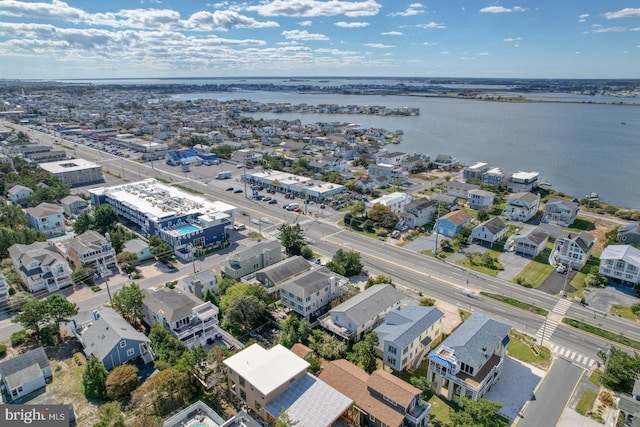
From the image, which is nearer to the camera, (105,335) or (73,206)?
(105,335)

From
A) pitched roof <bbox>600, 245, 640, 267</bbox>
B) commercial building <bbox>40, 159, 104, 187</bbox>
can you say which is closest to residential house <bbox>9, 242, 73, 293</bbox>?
commercial building <bbox>40, 159, 104, 187</bbox>

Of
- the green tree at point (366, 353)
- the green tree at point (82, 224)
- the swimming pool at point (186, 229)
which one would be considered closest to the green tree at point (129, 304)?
the swimming pool at point (186, 229)

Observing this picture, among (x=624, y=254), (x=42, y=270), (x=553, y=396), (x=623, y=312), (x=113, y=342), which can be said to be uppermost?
(x=624, y=254)

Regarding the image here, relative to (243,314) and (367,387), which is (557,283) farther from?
(243,314)

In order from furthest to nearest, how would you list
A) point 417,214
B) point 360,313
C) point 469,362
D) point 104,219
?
point 417,214 < point 104,219 < point 360,313 < point 469,362

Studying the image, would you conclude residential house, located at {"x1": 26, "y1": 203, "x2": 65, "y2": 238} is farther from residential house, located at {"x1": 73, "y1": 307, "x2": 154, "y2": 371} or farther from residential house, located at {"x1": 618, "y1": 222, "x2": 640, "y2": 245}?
residential house, located at {"x1": 618, "y1": 222, "x2": 640, "y2": 245}

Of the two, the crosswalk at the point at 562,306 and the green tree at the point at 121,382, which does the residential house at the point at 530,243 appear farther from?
the green tree at the point at 121,382

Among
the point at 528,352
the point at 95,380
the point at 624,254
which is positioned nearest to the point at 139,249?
the point at 95,380
